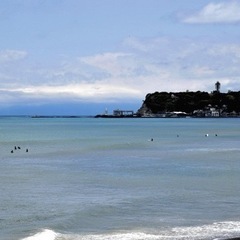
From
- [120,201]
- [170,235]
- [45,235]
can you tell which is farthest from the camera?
[120,201]

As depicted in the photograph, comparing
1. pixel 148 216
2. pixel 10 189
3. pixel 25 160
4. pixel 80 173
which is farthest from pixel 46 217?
pixel 25 160

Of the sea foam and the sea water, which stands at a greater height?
the sea water

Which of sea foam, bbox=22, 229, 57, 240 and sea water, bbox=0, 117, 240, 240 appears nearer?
sea foam, bbox=22, 229, 57, 240

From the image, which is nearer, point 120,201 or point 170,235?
point 170,235

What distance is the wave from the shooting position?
796 inches

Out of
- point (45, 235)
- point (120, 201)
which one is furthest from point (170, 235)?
point (120, 201)

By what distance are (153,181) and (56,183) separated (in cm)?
607

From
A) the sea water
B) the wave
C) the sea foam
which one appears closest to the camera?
the wave

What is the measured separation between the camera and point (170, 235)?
2069 cm

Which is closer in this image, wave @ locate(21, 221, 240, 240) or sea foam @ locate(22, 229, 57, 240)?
wave @ locate(21, 221, 240, 240)

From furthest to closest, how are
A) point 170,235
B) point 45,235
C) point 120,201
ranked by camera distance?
point 120,201 < point 45,235 < point 170,235

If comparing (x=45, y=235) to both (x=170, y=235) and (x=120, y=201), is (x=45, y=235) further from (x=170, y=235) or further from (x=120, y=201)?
(x=120, y=201)

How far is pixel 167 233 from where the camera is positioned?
21156mm

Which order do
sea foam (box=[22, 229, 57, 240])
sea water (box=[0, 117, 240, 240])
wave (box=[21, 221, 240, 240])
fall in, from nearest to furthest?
wave (box=[21, 221, 240, 240]) → sea foam (box=[22, 229, 57, 240]) → sea water (box=[0, 117, 240, 240])
